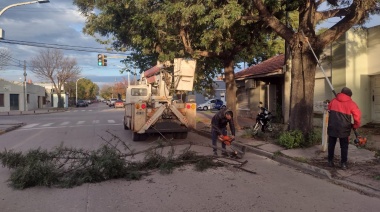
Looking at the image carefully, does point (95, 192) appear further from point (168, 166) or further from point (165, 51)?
point (165, 51)

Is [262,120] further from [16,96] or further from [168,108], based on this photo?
[16,96]

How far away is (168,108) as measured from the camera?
13680 mm

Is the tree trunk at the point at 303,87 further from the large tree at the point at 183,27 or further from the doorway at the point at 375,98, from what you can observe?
the doorway at the point at 375,98

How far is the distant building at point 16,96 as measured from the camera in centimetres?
4891

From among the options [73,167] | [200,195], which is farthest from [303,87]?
[73,167]

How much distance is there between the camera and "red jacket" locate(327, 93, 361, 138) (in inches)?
313

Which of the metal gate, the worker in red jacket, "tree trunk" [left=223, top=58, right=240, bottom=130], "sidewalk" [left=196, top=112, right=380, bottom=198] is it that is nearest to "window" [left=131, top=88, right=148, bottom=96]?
"tree trunk" [left=223, top=58, right=240, bottom=130]

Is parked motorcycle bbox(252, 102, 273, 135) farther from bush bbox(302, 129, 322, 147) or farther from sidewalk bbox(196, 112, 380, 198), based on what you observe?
bush bbox(302, 129, 322, 147)

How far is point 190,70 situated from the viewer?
1403 cm

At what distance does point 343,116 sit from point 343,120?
88 mm

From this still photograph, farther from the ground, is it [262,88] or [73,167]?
[262,88]

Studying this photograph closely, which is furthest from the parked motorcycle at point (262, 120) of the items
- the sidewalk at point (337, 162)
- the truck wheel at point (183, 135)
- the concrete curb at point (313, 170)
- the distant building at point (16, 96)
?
the distant building at point (16, 96)

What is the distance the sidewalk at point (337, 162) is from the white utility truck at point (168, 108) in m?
2.65

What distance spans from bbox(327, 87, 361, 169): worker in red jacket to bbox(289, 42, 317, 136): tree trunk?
9.30ft
